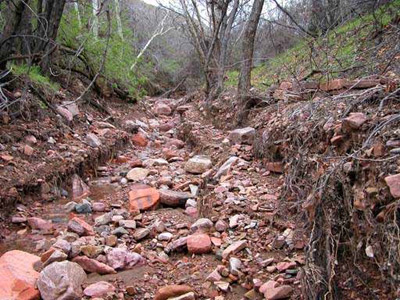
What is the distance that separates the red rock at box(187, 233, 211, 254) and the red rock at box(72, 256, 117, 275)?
55cm

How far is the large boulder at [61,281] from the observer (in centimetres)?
213

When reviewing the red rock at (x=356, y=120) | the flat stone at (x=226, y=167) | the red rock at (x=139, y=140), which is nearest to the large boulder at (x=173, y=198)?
the flat stone at (x=226, y=167)

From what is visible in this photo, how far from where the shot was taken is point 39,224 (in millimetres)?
3148

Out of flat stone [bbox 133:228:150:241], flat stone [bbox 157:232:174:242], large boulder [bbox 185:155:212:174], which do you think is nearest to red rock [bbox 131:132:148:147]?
large boulder [bbox 185:155:212:174]

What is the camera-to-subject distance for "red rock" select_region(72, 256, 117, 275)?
2459mm

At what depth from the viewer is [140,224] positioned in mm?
3262

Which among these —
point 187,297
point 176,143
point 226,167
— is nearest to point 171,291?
point 187,297

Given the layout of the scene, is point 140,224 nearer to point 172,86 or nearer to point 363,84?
point 363,84

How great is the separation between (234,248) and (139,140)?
416 cm

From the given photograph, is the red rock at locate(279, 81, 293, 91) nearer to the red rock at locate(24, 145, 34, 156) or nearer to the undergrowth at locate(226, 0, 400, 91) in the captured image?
the undergrowth at locate(226, 0, 400, 91)

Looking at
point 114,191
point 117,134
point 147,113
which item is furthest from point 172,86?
point 114,191

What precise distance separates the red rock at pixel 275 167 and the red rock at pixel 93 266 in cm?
178

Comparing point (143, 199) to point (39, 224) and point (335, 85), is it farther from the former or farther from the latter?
point (335, 85)

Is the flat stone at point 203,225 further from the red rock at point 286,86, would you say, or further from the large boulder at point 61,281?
the red rock at point 286,86
